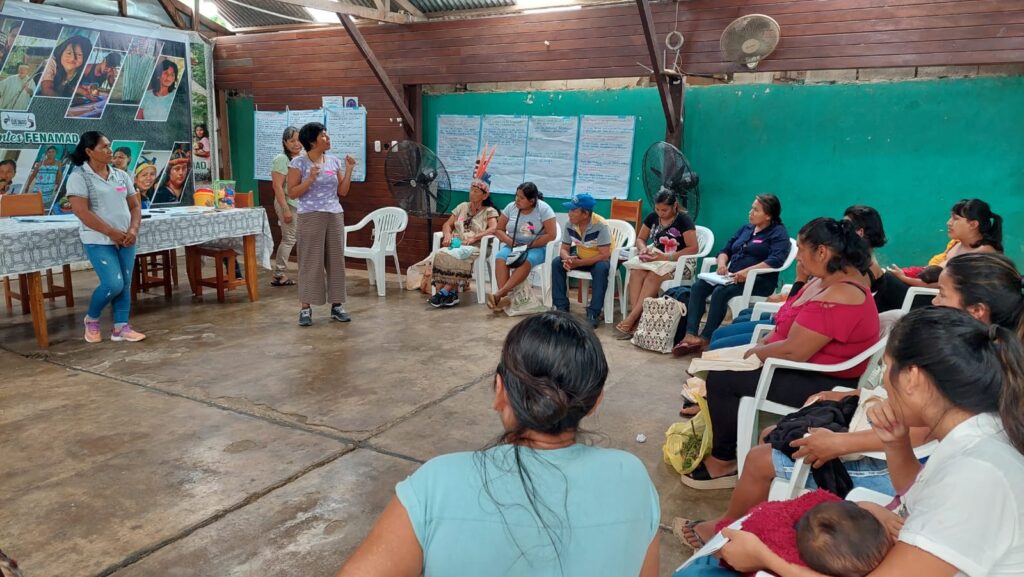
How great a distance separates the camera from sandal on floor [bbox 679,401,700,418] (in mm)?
3240

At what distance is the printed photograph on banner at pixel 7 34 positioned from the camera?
5.80m

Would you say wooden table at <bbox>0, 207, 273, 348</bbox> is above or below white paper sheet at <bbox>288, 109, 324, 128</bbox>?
below

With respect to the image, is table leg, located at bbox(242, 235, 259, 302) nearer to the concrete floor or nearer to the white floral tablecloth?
the white floral tablecloth

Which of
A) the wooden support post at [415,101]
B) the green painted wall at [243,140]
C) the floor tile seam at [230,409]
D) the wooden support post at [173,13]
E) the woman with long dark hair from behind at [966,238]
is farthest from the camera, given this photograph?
the green painted wall at [243,140]

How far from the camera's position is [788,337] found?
2.54m

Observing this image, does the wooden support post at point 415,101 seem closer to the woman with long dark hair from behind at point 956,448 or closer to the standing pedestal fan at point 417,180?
the standing pedestal fan at point 417,180

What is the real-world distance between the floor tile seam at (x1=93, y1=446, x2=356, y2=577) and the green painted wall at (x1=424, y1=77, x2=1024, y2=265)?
12.5ft

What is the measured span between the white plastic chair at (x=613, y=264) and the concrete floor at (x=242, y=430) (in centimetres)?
19

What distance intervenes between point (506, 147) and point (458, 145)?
1.80 ft

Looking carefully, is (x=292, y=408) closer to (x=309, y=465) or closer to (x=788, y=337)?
(x=309, y=465)

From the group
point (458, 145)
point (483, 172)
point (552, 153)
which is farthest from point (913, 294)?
point (458, 145)

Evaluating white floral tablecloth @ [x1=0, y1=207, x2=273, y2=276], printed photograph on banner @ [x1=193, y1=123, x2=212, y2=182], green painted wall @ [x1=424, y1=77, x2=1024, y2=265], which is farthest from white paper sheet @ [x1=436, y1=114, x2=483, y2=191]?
printed photograph on banner @ [x1=193, y1=123, x2=212, y2=182]

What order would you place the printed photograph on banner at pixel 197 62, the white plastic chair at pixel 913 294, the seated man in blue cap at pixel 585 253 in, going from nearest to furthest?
1. the white plastic chair at pixel 913 294
2. the seated man in blue cap at pixel 585 253
3. the printed photograph on banner at pixel 197 62

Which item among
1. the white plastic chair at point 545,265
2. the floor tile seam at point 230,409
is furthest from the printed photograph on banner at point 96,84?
the white plastic chair at point 545,265
